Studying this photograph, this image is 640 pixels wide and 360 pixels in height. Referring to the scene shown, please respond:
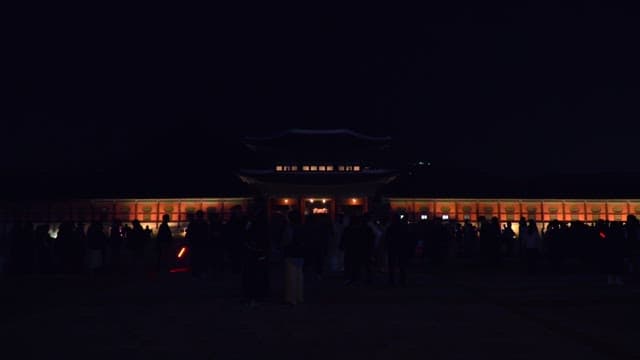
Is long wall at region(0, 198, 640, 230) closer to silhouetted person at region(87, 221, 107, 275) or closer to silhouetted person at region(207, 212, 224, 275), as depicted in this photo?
silhouetted person at region(87, 221, 107, 275)

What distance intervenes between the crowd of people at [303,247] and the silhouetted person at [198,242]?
1.0 inches

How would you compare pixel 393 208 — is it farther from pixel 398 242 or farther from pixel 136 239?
pixel 398 242

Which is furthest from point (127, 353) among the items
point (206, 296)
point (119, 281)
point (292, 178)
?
point (292, 178)

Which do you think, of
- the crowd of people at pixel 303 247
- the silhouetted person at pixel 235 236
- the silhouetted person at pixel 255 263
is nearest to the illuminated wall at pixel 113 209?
the crowd of people at pixel 303 247

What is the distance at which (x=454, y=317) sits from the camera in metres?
8.68

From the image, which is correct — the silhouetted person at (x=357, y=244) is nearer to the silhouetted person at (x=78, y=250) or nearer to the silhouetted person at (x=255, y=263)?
the silhouetted person at (x=255, y=263)

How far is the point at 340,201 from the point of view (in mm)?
34281

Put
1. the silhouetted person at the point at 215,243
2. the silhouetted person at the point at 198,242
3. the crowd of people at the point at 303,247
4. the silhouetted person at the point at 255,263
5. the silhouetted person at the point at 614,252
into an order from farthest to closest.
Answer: the silhouetted person at the point at 215,243 < the silhouetted person at the point at 198,242 < the silhouetted person at the point at 614,252 < the crowd of people at the point at 303,247 < the silhouetted person at the point at 255,263

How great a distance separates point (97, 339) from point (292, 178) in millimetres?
26654

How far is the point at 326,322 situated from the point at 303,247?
507 cm

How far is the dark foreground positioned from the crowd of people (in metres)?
0.72

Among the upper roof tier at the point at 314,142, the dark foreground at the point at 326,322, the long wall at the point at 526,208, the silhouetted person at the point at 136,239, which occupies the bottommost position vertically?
the dark foreground at the point at 326,322

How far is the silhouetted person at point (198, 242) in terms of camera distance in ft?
47.3

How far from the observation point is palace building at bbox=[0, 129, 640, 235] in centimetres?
3303
